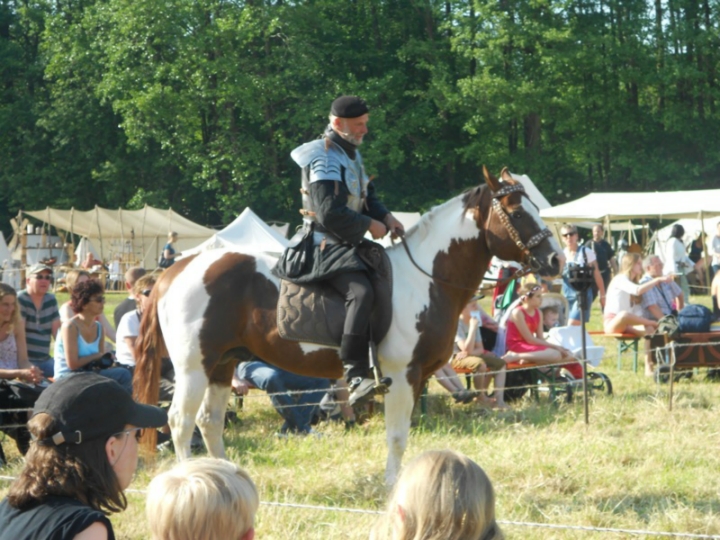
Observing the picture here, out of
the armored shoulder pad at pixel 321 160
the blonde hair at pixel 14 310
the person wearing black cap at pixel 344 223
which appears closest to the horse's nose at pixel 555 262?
the person wearing black cap at pixel 344 223

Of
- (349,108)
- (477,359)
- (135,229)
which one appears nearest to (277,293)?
(349,108)

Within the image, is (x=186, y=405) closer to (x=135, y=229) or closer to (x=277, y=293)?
(x=277, y=293)

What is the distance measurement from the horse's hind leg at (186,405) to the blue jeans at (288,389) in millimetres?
1538

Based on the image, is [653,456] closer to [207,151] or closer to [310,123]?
[310,123]

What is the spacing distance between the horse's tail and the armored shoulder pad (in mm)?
1475

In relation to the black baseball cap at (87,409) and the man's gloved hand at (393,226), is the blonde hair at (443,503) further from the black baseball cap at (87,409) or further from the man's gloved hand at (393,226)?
the man's gloved hand at (393,226)

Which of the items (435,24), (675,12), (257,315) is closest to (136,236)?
(435,24)

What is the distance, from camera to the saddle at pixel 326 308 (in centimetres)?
647

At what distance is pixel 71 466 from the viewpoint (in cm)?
261

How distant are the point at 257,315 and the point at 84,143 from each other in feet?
121

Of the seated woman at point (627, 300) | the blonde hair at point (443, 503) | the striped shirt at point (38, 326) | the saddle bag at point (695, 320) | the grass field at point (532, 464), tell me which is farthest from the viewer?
the seated woman at point (627, 300)

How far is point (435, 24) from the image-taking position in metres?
40.3

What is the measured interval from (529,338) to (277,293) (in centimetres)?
425

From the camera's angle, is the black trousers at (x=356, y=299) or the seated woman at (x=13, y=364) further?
the seated woman at (x=13, y=364)
